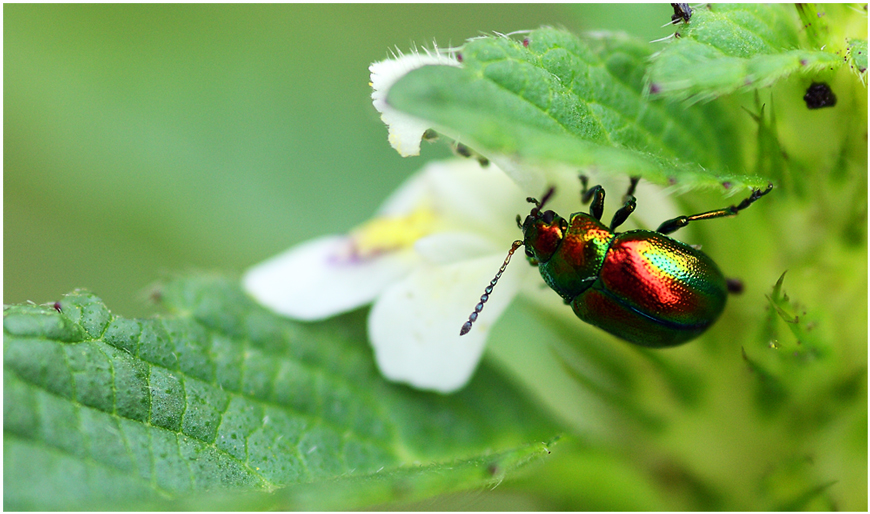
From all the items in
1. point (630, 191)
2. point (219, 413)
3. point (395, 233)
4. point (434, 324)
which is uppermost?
point (395, 233)

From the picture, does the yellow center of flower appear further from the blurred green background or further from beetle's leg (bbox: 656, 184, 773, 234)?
the blurred green background

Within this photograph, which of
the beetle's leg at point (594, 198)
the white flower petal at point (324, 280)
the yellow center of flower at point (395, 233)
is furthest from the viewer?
the yellow center of flower at point (395, 233)

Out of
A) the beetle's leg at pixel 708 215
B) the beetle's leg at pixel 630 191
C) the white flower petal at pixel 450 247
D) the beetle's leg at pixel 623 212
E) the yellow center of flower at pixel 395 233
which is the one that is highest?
the yellow center of flower at pixel 395 233

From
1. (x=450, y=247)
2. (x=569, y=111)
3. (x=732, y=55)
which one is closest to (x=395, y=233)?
(x=450, y=247)

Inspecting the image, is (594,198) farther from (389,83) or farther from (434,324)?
(389,83)

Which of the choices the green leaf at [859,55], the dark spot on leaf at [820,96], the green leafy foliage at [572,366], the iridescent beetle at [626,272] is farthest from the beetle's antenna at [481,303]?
the green leaf at [859,55]

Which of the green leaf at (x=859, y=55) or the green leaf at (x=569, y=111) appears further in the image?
the green leaf at (x=859, y=55)

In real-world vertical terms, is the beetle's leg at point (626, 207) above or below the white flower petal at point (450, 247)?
above

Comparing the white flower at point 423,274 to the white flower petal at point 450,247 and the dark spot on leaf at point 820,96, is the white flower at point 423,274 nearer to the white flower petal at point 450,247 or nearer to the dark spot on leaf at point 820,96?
the white flower petal at point 450,247
